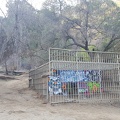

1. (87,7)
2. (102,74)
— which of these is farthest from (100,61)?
(87,7)

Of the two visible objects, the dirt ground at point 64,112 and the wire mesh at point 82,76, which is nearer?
the dirt ground at point 64,112

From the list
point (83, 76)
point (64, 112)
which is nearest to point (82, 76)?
point (83, 76)

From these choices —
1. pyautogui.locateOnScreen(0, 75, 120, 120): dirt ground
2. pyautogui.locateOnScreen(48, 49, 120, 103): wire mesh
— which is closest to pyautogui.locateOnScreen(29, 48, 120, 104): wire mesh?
pyautogui.locateOnScreen(48, 49, 120, 103): wire mesh

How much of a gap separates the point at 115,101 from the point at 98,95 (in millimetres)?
1128

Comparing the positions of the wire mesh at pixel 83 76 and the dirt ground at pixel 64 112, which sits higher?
the wire mesh at pixel 83 76

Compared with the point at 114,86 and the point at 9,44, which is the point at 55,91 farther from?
the point at 9,44

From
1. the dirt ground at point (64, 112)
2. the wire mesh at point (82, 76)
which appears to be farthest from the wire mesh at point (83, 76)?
the dirt ground at point (64, 112)

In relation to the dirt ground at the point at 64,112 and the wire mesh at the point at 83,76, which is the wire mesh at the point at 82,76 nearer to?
the wire mesh at the point at 83,76

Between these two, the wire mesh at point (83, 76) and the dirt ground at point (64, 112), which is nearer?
the dirt ground at point (64, 112)

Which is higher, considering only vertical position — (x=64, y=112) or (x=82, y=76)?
(x=82, y=76)

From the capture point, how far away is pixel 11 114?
1005 centimetres

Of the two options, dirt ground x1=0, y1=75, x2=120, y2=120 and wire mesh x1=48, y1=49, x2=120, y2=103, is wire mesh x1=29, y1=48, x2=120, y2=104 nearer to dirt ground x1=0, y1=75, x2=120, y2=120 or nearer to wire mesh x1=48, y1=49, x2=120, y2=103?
wire mesh x1=48, y1=49, x2=120, y2=103

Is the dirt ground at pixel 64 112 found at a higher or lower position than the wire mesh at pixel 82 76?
lower

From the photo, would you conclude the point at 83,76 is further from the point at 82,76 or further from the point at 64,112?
the point at 64,112
